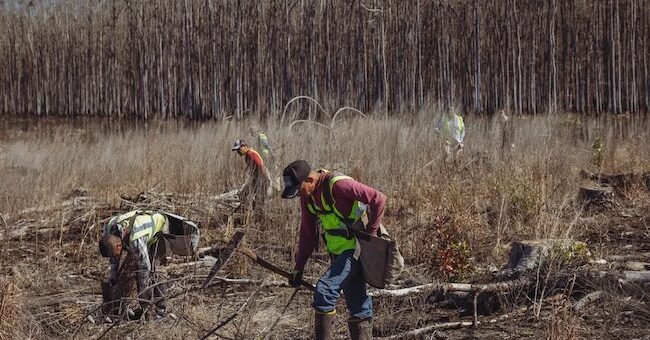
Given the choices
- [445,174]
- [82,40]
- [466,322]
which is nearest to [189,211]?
[445,174]

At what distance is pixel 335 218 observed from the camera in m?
4.72

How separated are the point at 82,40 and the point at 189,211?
444 inches

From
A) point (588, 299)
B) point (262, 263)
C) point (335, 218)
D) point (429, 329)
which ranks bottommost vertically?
point (429, 329)

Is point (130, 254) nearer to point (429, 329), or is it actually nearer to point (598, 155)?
point (429, 329)

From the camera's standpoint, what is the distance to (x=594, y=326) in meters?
5.23

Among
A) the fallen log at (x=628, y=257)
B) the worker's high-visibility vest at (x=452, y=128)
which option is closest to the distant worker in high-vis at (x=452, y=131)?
the worker's high-visibility vest at (x=452, y=128)

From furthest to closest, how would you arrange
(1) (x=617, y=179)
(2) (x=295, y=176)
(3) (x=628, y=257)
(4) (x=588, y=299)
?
(1) (x=617, y=179)
(3) (x=628, y=257)
(4) (x=588, y=299)
(2) (x=295, y=176)

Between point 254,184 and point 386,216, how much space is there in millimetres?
1423

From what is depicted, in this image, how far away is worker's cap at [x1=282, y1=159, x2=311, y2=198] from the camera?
457 centimetres

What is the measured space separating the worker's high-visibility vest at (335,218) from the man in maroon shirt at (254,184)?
3.72 meters

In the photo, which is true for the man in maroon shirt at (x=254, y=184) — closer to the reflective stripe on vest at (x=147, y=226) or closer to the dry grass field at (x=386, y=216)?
the dry grass field at (x=386, y=216)

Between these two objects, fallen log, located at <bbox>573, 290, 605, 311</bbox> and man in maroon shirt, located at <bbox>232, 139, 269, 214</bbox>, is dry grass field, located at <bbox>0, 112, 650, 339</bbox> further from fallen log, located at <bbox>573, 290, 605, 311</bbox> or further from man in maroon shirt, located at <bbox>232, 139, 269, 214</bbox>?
man in maroon shirt, located at <bbox>232, 139, 269, 214</bbox>

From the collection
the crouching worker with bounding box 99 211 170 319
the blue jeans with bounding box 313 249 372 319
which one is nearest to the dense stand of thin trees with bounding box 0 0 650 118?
the crouching worker with bounding box 99 211 170 319

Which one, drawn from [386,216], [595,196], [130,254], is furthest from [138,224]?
[595,196]
